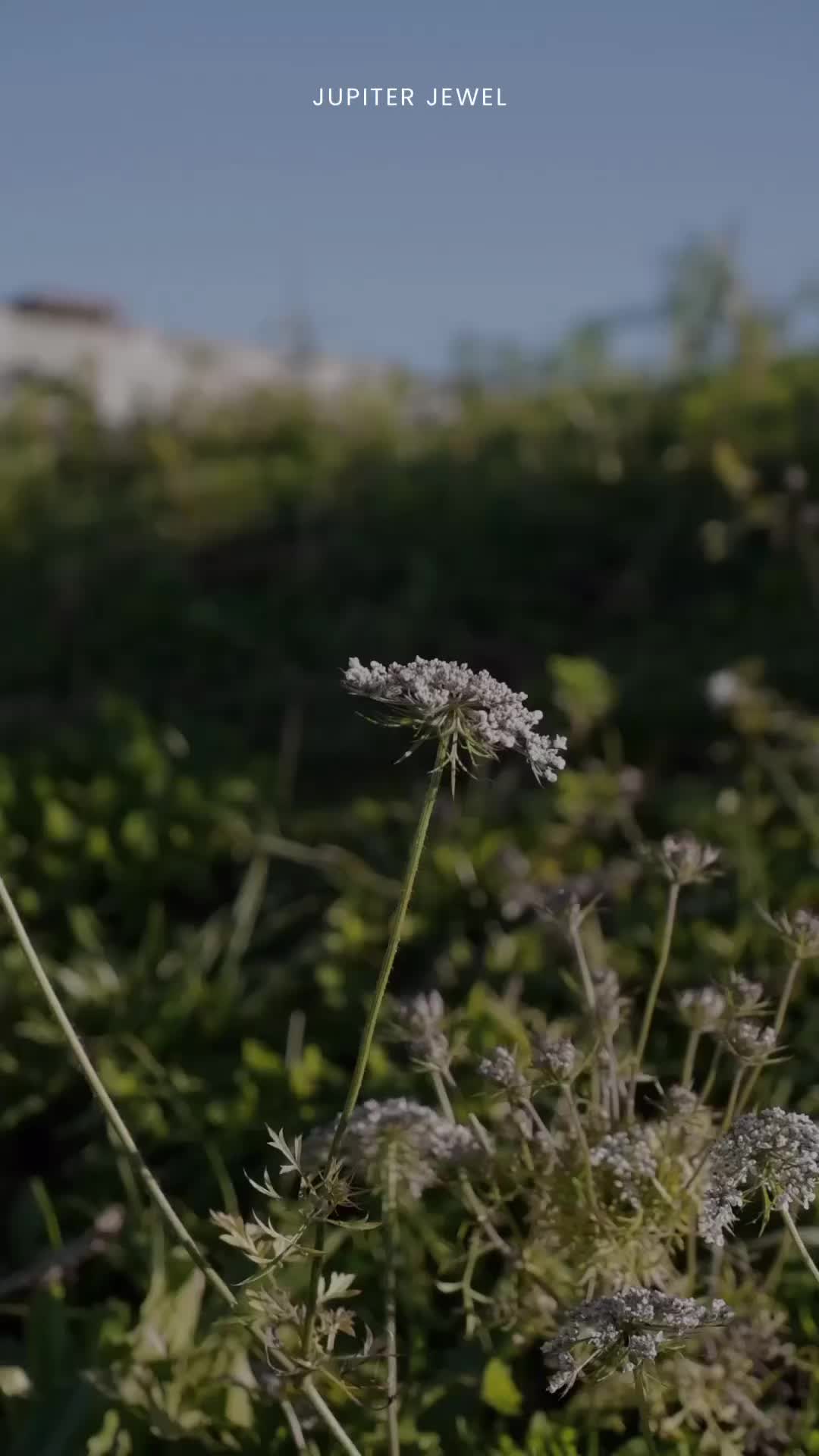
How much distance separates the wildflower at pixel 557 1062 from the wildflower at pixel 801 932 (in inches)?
8.8

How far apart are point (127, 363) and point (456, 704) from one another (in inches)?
284

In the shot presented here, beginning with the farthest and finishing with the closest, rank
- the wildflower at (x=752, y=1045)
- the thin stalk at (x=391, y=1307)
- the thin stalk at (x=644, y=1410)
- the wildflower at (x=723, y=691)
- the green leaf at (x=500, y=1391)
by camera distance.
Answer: the wildflower at (x=723, y=691) → the green leaf at (x=500, y=1391) → the thin stalk at (x=391, y=1307) → the wildflower at (x=752, y=1045) → the thin stalk at (x=644, y=1410)

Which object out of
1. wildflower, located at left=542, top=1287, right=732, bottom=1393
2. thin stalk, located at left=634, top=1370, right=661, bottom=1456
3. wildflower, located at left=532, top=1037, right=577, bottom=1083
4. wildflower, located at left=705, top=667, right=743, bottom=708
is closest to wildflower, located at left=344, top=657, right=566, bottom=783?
wildflower, located at left=532, top=1037, right=577, bottom=1083

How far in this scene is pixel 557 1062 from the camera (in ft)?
4.11

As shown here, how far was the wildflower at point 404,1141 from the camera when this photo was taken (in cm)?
141

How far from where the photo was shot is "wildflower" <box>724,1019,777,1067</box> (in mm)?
1286

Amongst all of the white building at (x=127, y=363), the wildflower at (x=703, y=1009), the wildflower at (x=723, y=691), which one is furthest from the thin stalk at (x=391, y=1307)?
the white building at (x=127, y=363)

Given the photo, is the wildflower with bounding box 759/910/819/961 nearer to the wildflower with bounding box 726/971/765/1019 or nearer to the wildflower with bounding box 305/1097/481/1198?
the wildflower with bounding box 726/971/765/1019

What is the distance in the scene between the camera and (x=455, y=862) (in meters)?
2.60

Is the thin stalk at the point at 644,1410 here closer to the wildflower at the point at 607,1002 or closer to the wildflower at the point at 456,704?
the wildflower at the point at 607,1002

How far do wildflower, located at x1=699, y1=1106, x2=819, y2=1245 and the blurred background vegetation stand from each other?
0.54 metres

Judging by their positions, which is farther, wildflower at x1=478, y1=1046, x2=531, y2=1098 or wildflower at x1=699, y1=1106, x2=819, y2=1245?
wildflower at x1=478, y1=1046, x2=531, y2=1098

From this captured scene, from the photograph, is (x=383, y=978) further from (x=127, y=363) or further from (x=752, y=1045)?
(x=127, y=363)

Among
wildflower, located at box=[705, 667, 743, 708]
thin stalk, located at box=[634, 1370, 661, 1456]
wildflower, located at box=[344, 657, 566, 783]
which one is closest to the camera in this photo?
wildflower, located at box=[344, 657, 566, 783]
